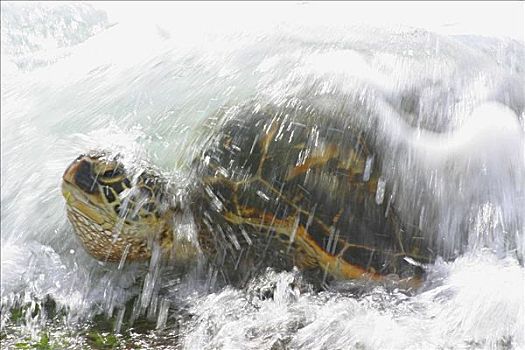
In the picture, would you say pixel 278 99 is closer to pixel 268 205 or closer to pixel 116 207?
pixel 268 205

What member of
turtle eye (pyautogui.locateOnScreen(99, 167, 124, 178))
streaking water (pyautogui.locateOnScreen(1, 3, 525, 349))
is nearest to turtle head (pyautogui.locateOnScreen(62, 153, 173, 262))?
turtle eye (pyautogui.locateOnScreen(99, 167, 124, 178))

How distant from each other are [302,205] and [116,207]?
776 mm

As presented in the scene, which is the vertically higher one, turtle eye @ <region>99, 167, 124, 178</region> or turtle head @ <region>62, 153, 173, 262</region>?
turtle eye @ <region>99, 167, 124, 178</region>

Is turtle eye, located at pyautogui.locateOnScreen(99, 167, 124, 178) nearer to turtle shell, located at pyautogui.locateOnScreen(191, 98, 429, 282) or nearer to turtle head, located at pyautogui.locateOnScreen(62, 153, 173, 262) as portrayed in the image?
turtle head, located at pyautogui.locateOnScreen(62, 153, 173, 262)

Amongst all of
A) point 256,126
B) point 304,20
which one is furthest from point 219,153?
point 304,20

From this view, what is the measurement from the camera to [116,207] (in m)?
2.49

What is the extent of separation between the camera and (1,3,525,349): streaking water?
2.19 meters

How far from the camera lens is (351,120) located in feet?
8.44

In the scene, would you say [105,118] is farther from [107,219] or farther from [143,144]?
[107,219]

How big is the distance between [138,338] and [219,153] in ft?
2.72

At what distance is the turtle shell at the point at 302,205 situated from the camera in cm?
243

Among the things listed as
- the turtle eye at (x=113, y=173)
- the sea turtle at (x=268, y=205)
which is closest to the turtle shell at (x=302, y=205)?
the sea turtle at (x=268, y=205)

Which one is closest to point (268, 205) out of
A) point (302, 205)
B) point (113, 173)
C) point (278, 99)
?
point (302, 205)

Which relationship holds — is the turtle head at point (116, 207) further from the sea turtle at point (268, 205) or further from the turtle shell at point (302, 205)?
the turtle shell at point (302, 205)
